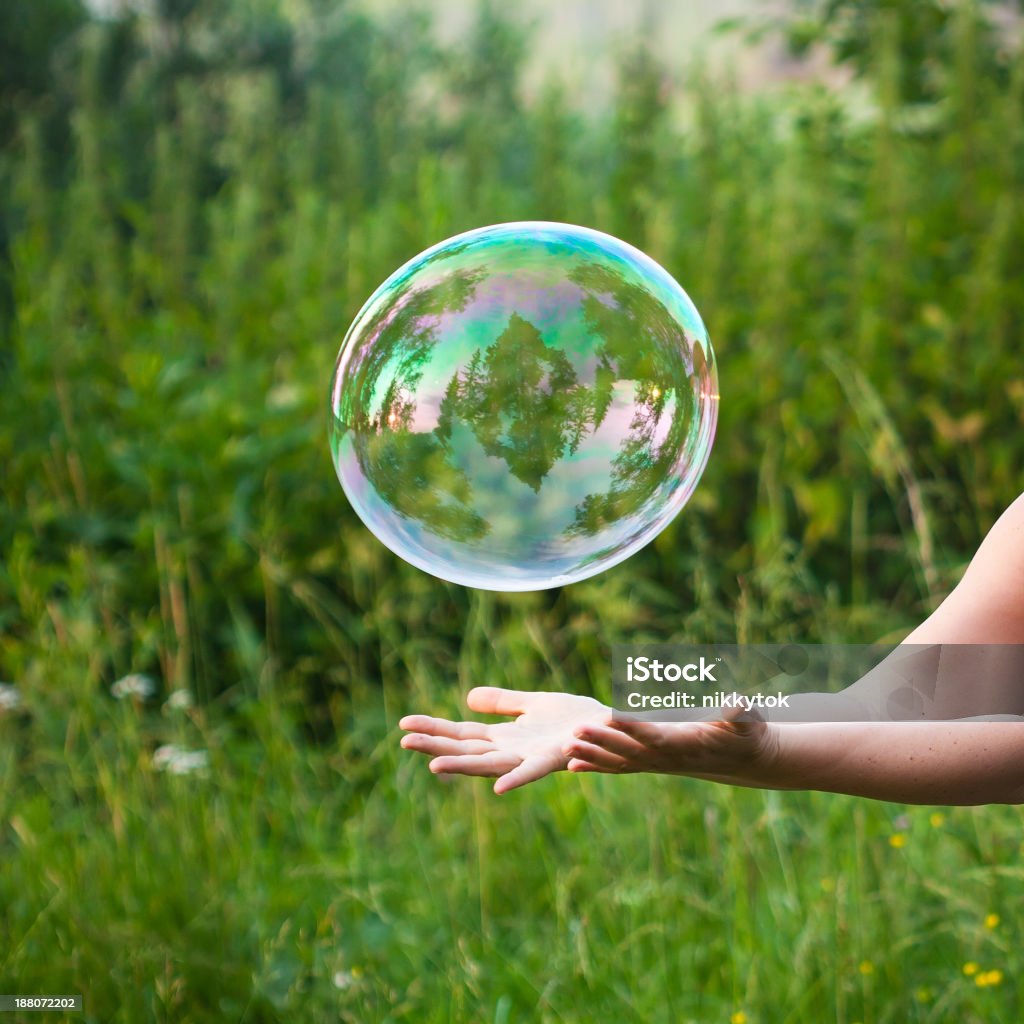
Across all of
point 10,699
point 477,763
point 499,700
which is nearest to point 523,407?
point 499,700

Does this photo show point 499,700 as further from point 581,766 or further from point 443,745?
point 581,766

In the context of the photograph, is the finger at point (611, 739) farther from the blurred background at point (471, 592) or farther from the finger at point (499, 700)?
the blurred background at point (471, 592)

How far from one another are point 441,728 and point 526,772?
0.19 m

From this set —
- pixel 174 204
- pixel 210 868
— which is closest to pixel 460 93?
pixel 174 204

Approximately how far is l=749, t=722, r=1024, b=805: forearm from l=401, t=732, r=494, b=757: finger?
1.03 feet

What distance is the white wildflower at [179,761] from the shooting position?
2686 mm

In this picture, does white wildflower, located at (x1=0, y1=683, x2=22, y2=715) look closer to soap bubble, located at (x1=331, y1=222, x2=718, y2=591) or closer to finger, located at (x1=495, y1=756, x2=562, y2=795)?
soap bubble, located at (x1=331, y1=222, x2=718, y2=591)

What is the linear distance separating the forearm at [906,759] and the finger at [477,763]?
276mm

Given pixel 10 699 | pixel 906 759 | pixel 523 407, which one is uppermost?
pixel 523 407

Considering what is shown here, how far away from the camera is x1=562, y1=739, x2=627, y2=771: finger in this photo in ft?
4.39

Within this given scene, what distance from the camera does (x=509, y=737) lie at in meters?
1.55

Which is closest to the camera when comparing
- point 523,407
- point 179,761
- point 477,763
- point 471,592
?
point 477,763

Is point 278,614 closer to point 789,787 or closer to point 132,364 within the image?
point 132,364

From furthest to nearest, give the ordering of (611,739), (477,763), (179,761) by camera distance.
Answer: (179,761)
(477,763)
(611,739)
